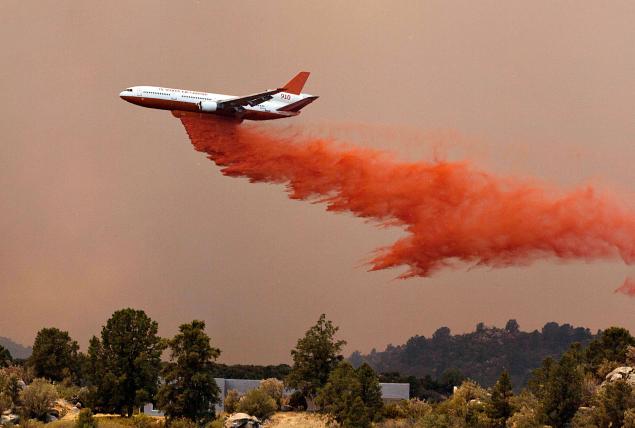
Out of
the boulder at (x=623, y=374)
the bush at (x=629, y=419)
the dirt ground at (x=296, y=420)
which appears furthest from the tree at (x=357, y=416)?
the boulder at (x=623, y=374)

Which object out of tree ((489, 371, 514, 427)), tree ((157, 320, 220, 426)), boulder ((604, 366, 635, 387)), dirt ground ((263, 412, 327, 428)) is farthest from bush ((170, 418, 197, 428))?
boulder ((604, 366, 635, 387))

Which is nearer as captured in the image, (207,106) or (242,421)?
(242,421)

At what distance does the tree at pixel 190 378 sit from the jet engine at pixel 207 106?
33442mm

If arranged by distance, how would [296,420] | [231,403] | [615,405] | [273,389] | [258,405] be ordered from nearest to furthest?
[615,405] → [258,405] → [296,420] → [231,403] → [273,389]

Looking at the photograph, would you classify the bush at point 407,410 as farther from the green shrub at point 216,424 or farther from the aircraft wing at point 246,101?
the aircraft wing at point 246,101

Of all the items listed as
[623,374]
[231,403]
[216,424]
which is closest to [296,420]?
[231,403]

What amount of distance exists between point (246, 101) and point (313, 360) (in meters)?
30.6

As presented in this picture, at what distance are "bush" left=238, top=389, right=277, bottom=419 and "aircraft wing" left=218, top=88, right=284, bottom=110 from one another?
34114mm

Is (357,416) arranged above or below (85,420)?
above

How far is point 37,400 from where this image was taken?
97.8m

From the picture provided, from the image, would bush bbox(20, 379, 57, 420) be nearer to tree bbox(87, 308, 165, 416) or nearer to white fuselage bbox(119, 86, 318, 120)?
tree bbox(87, 308, 165, 416)

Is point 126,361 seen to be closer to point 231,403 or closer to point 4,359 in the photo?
point 231,403

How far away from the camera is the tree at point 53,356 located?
122 m

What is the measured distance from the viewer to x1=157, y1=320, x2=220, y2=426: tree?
94000 millimetres
